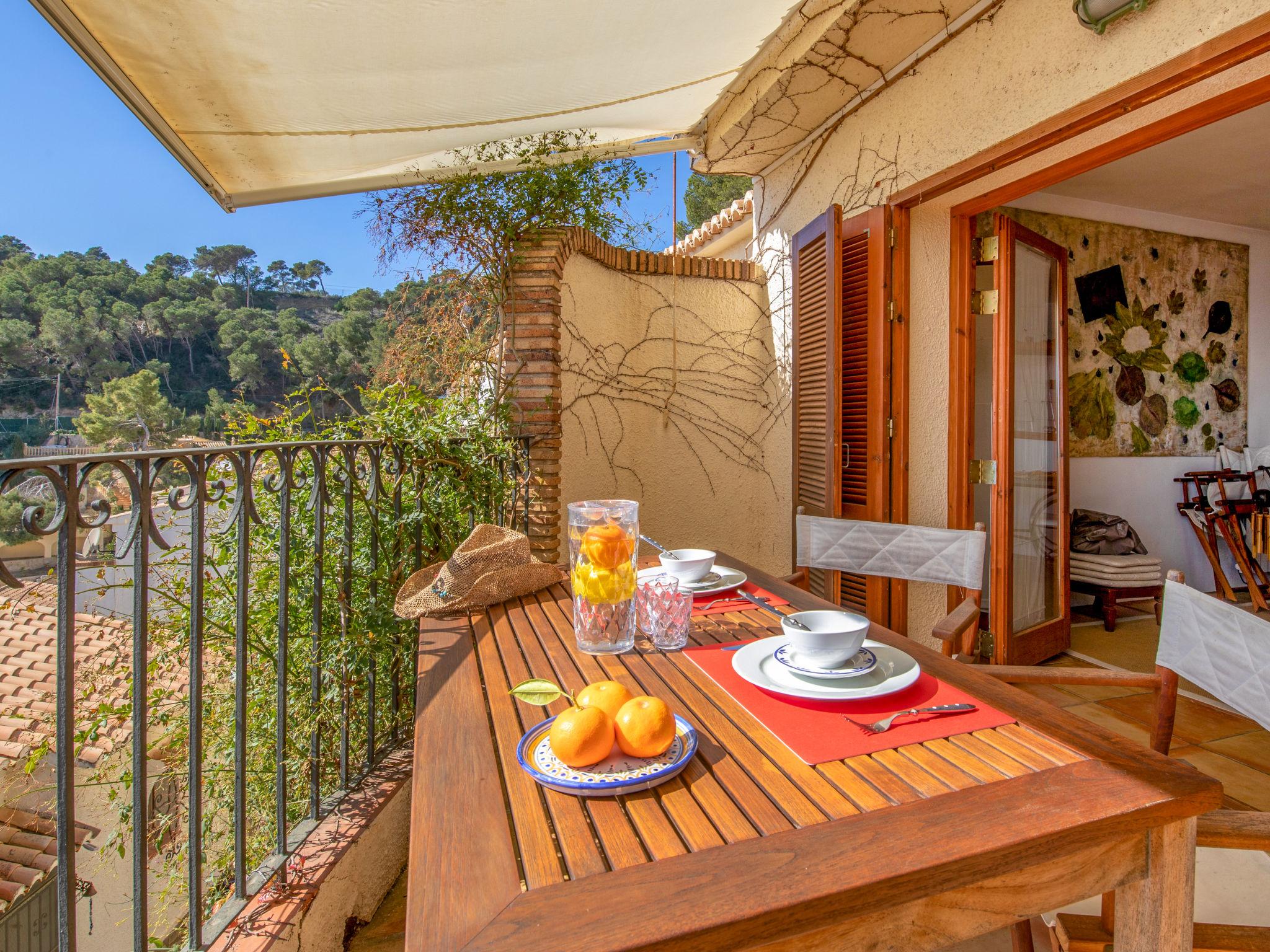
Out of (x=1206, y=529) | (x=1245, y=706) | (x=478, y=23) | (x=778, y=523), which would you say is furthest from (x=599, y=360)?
(x=1206, y=529)

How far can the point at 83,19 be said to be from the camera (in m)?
2.12

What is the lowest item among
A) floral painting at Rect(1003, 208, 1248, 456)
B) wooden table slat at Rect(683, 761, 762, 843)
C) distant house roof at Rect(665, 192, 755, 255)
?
wooden table slat at Rect(683, 761, 762, 843)

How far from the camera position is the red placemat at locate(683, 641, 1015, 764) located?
2.86ft

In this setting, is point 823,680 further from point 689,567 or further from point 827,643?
point 689,567

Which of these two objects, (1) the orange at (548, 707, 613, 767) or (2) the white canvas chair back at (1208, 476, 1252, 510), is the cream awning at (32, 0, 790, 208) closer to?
(1) the orange at (548, 707, 613, 767)

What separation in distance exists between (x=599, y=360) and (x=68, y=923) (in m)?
3.28

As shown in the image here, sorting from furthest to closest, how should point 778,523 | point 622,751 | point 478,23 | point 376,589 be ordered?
point 778,523 < point 478,23 < point 376,589 < point 622,751

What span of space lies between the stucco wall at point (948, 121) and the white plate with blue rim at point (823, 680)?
6.26ft

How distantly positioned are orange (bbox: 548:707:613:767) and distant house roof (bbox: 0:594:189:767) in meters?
0.81

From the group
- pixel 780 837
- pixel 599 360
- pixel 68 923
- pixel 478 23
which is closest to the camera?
pixel 780 837

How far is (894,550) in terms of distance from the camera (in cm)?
227

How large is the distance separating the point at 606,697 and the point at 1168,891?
→ 674 millimetres

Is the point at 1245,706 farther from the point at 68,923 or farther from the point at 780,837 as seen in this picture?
the point at 68,923

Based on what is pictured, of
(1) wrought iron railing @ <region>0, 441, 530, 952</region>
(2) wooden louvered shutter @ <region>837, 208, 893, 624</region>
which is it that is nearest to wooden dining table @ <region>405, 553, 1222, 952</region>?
(1) wrought iron railing @ <region>0, 441, 530, 952</region>
